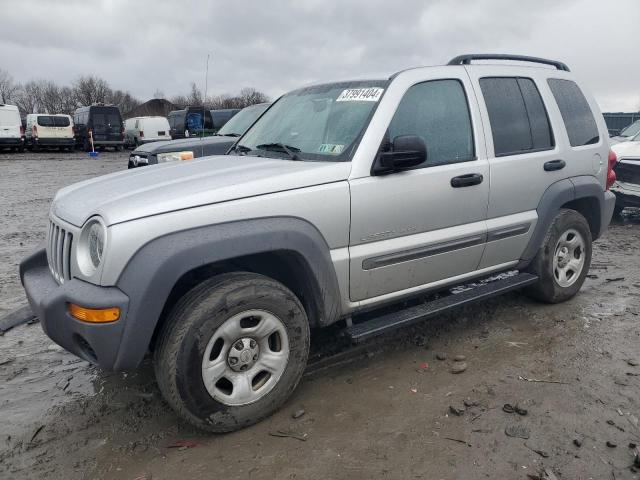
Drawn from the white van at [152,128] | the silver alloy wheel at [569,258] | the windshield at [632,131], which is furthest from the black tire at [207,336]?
the white van at [152,128]

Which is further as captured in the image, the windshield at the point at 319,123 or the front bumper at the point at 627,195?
the front bumper at the point at 627,195

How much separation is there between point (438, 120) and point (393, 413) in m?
1.89

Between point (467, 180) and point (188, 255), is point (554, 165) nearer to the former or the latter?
point (467, 180)

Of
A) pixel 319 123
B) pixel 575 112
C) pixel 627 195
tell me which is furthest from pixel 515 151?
pixel 627 195

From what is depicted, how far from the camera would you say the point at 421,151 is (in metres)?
3.02

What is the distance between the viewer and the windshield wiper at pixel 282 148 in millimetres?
3322

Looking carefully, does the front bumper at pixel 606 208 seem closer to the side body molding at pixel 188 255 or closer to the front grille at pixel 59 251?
the side body molding at pixel 188 255

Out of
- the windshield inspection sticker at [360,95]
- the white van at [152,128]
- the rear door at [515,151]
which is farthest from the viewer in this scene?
the white van at [152,128]

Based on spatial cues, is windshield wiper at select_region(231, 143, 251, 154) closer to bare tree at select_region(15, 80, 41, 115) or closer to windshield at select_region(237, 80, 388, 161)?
windshield at select_region(237, 80, 388, 161)

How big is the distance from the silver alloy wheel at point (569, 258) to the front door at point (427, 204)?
3.52 ft

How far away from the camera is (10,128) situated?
24.2 metres

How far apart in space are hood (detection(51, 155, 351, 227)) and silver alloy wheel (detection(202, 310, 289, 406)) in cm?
65

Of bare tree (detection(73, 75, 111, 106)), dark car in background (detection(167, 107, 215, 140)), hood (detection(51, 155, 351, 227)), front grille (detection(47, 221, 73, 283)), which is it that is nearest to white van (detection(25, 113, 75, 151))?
dark car in background (detection(167, 107, 215, 140))

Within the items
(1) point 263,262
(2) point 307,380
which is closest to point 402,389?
(2) point 307,380
